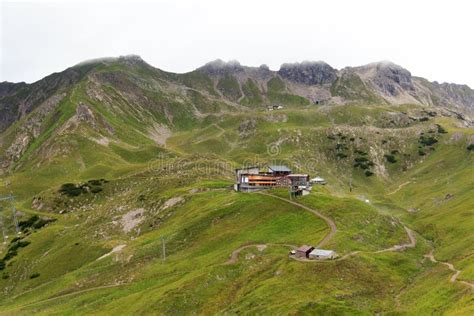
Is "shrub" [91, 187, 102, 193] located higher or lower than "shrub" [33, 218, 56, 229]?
higher

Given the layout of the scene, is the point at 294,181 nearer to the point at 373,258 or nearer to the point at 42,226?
the point at 373,258

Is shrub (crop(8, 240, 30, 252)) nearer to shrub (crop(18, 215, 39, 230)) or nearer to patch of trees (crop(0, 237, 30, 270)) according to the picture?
patch of trees (crop(0, 237, 30, 270))

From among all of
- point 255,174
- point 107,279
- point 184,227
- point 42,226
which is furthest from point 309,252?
point 42,226

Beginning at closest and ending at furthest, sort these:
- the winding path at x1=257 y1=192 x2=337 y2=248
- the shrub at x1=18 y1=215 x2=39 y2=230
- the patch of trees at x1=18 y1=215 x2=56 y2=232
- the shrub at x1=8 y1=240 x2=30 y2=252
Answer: the winding path at x1=257 y1=192 x2=337 y2=248 → the shrub at x1=8 y1=240 x2=30 y2=252 → the patch of trees at x1=18 y1=215 x2=56 y2=232 → the shrub at x1=18 y1=215 x2=39 y2=230

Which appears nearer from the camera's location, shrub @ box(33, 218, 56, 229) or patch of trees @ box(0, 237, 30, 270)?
patch of trees @ box(0, 237, 30, 270)

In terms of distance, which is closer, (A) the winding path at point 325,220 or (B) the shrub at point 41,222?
(A) the winding path at point 325,220

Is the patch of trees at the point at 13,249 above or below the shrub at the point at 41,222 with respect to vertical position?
below

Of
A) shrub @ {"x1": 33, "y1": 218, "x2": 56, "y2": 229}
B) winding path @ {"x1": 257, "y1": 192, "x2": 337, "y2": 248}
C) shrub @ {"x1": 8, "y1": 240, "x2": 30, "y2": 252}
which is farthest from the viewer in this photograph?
shrub @ {"x1": 33, "y1": 218, "x2": 56, "y2": 229}

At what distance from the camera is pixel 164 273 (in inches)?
3910

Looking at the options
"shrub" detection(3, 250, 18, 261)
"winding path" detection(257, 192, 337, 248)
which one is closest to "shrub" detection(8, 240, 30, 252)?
"shrub" detection(3, 250, 18, 261)

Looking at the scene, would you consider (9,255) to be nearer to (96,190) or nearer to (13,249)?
(13,249)

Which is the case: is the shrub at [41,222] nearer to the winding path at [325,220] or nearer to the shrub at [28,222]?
Answer: the shrub at [28,222]

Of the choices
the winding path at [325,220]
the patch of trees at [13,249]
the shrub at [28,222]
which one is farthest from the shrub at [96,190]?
the winding path at [325,220]

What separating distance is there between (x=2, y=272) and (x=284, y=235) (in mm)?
100294
